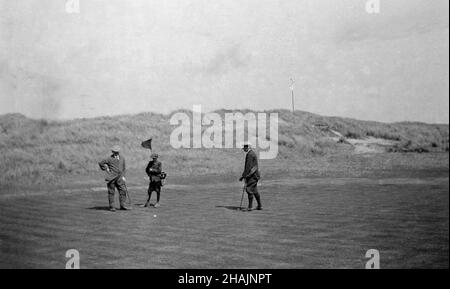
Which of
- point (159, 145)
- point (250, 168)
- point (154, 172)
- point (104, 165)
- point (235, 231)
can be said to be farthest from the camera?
point (159, 145)

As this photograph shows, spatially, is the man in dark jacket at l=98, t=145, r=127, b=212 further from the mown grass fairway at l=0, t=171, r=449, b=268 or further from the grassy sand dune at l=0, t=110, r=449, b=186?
the grassy sand dune at l=0, t=110, r=449, b=186

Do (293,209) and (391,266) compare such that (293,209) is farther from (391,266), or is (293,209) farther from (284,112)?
(284,112)

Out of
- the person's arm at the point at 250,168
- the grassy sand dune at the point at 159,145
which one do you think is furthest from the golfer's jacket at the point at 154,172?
the grassy sand dune at the point at 159,145

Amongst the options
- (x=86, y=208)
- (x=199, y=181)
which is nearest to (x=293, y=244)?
(x=86, y=208)

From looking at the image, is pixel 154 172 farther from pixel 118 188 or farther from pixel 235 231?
pixel 235 231

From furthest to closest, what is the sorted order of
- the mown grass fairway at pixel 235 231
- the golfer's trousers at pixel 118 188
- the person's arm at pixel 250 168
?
the golfer's trousers at pixel 118 188
the person's arm at pixel 250 168
the mown grass fairway at pixel 235 231

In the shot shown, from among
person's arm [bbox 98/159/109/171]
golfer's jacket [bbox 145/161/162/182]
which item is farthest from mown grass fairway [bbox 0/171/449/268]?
person's arm [bbox 98/159/109/171]

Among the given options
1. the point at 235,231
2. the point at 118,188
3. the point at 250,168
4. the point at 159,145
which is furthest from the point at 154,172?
the point at 159,145

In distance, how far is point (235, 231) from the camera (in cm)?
1034

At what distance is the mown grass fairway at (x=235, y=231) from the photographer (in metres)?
7.91

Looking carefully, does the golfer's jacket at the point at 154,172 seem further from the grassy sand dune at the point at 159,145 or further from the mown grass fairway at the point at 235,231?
the grassy sand dune at the point at 159,145

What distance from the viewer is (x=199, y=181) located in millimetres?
23531

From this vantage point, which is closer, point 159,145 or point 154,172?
point 154,172

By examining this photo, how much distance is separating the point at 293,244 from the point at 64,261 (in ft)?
13.2
